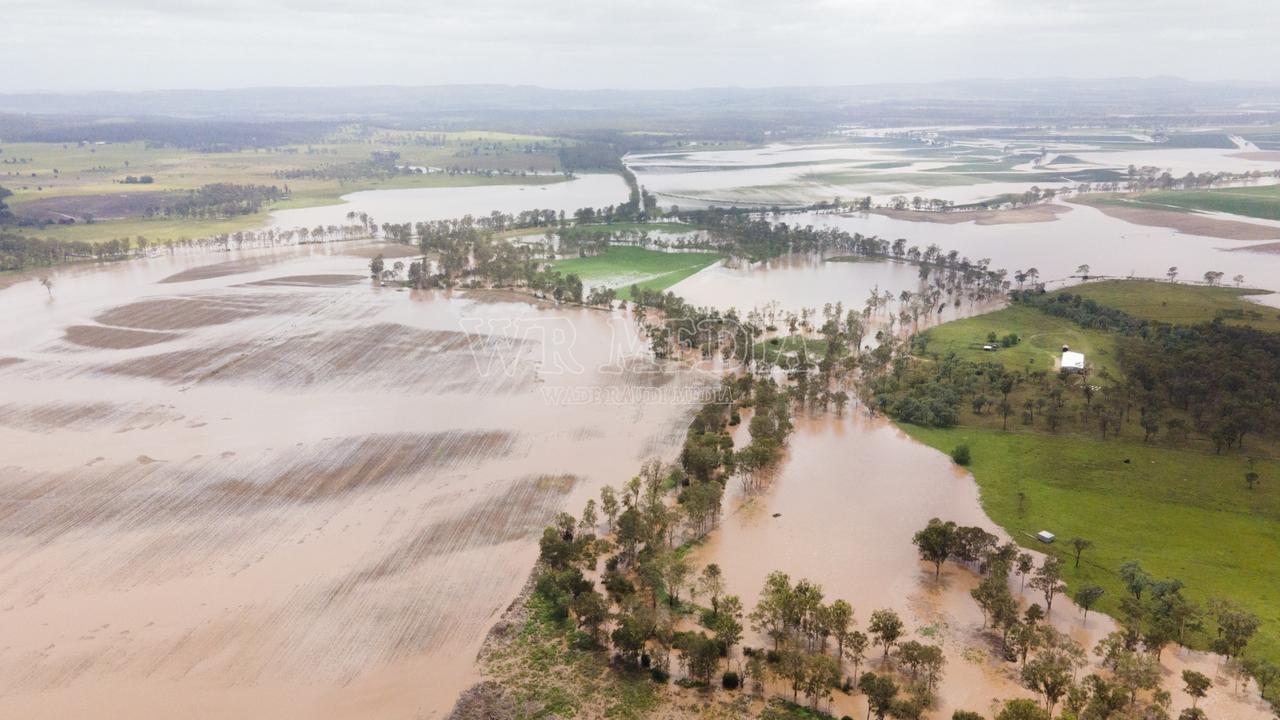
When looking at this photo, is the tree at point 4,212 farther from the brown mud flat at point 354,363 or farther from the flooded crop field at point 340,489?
the brown mud flat at point 354,363

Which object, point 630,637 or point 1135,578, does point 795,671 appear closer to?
point 630,637

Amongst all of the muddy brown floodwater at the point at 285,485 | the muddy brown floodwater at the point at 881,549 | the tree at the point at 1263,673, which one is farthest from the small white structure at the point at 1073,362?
the tree at the point at 1263,673

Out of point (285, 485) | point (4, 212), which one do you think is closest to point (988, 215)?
point (285, 485)

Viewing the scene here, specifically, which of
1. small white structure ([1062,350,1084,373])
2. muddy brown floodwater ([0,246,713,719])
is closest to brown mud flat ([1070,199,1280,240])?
small white structure ([1062,350,1084,373])

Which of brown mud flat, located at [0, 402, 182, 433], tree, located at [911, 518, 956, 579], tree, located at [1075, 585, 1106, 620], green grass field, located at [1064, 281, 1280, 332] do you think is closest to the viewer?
tree, located at [1075, 585, 1106, 620]

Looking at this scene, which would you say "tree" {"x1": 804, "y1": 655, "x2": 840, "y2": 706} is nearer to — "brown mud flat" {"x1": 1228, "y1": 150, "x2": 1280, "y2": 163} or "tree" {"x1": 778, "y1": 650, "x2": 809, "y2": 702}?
"tree" {"x1": 778, "y1": 650, "x2": 809, "y2": 702}

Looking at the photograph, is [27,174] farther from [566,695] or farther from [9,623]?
[566,695]
